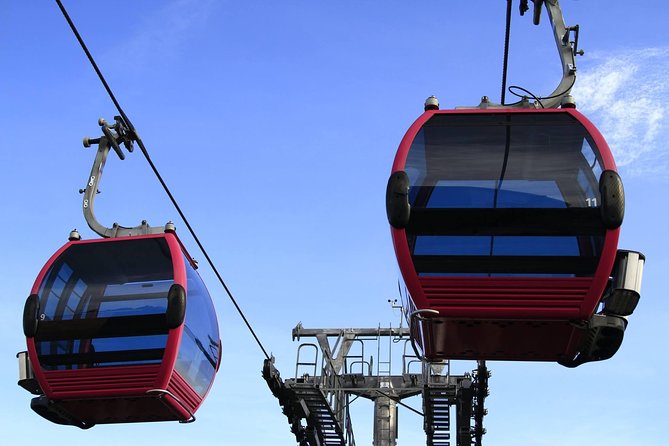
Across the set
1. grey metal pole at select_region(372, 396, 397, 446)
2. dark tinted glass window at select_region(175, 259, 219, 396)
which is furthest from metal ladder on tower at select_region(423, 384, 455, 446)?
dark tinted glass window at select_region(175, 259, 219, 396)

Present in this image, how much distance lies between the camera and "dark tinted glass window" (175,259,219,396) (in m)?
8.97

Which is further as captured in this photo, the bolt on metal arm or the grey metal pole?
the grey metal pole

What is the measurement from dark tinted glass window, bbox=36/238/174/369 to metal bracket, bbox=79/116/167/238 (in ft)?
0.92

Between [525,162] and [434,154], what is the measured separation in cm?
66

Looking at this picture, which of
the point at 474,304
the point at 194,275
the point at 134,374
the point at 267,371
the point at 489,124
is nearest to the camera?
the point at 474,304

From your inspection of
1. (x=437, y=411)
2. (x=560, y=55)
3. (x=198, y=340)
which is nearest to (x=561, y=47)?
(x=560, y=55)

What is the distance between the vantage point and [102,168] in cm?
1060

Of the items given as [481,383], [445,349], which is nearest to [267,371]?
[481,383]

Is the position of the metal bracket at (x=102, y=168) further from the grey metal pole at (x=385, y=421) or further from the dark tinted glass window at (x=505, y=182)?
the grey metal pole at (x=385, y=421)

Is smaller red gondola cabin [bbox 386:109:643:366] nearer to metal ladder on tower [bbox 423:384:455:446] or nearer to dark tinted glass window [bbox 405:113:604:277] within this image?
dark tinted glass window [bbox 405:113:604:277]

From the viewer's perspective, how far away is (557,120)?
7.66m

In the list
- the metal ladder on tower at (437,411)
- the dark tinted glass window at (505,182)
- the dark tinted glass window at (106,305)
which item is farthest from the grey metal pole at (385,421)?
the dark tinted glass window at (505,182)

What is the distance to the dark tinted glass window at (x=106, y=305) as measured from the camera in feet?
28.6

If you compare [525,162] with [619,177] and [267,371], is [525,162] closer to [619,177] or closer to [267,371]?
[619,177]
